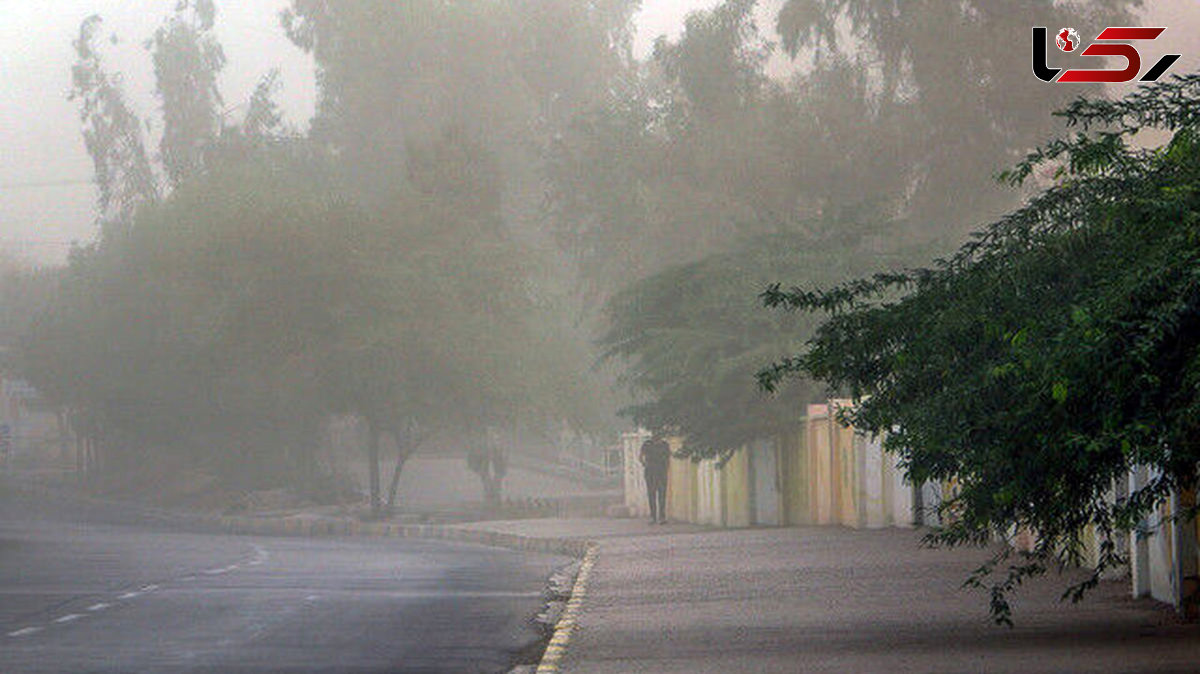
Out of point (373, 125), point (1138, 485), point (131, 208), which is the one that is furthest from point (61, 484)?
point (1138, 485)

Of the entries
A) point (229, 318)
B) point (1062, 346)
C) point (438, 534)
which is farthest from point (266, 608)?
point (229, 318)

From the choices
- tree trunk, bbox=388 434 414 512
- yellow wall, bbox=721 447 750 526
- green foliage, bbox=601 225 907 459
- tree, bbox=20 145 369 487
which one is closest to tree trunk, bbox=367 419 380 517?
tree trunk, bbox=388 434 414 512

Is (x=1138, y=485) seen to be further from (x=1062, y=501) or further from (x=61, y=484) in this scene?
(x=61, y=484)

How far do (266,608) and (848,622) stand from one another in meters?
7.01

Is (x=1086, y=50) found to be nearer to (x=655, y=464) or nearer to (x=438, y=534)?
(x=655, y=464)

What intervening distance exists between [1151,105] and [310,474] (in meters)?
63.4

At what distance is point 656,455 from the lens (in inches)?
1766

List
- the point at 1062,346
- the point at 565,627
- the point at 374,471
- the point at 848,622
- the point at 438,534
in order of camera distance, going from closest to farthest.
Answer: the point at 1062,346, the point at 848,622, the point at 565,627, the point at 438,534, the point at 374,471

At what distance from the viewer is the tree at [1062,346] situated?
9945 mm

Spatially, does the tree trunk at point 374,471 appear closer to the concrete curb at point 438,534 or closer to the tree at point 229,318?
the concrete curb at point 438,534

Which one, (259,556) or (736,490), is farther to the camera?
(736,490)

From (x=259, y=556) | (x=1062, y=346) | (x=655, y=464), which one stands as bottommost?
(x=259, y=556)

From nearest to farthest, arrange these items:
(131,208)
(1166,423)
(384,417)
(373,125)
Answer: (1166,423)
(384,417)
(373,125)
(131,208)

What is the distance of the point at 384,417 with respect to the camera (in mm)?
64250
